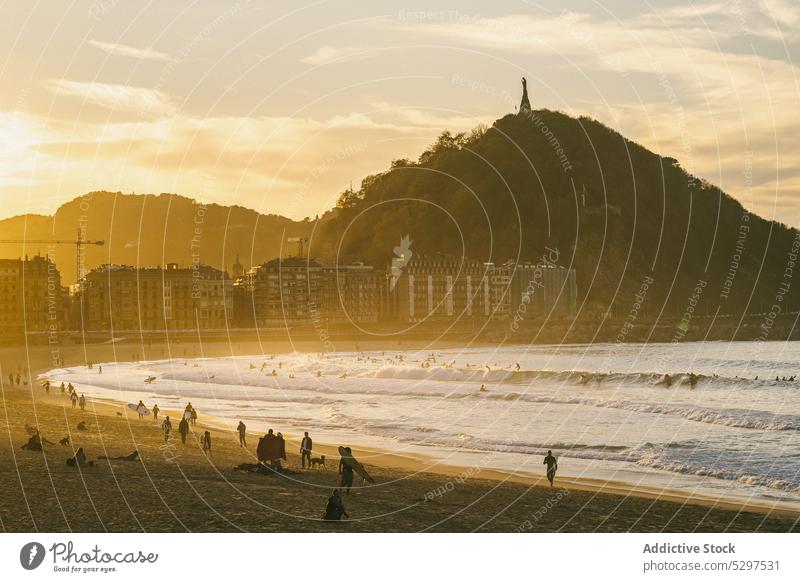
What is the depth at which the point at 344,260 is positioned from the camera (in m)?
186

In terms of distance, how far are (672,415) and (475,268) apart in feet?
411

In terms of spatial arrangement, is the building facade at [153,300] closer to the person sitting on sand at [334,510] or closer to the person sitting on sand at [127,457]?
the person sitting on sand at [127,457]

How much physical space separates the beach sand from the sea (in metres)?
2.33

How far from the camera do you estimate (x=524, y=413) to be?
4844cm

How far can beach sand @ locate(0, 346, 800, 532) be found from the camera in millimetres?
18375

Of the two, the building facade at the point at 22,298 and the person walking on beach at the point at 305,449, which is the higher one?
the building facade at the point at 22,298

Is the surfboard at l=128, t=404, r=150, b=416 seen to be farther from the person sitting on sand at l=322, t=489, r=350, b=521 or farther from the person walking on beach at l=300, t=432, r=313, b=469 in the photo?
the person sitting on sand at l=322, t=489, r=350, b=521

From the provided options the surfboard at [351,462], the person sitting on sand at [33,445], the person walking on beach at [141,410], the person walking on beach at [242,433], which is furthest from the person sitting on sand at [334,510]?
the person walking on beach at [141,410]

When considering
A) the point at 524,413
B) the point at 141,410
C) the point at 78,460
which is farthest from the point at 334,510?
the point at 524,413

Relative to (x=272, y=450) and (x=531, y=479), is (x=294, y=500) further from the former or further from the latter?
(x=531, y=479)

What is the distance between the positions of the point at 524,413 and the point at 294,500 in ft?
94.3

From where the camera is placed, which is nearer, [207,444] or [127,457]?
[127,457]

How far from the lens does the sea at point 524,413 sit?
30.3 meters

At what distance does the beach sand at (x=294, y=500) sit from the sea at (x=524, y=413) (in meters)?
2.33
